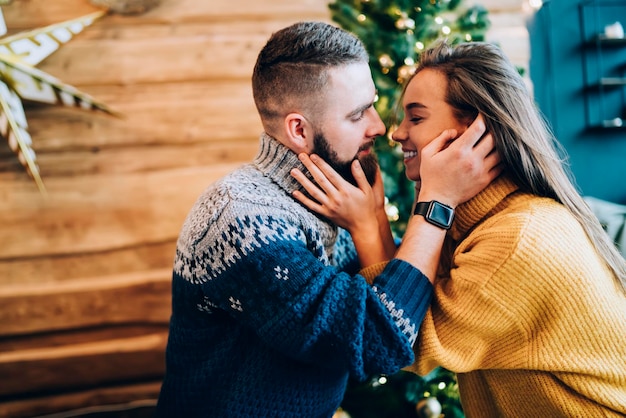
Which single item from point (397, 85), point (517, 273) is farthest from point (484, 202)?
point (397, 85)

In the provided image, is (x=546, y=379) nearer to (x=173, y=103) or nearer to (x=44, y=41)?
(x=173, y=103)

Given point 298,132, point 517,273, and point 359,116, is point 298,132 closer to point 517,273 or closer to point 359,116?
point 359,116

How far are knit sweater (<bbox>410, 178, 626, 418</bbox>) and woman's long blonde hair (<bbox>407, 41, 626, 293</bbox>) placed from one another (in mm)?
48

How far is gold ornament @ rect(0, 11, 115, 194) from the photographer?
6.37 ft

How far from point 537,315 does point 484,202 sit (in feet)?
0.95

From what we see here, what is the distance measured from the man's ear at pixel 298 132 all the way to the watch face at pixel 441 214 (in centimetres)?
37

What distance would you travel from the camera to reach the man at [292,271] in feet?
3.10

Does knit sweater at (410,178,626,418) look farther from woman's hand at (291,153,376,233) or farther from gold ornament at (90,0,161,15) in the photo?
gold ornament at (90,0,161,15)

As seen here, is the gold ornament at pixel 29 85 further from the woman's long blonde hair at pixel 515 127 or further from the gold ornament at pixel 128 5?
the woman's long blonde hair at pixel 515 127

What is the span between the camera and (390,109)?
180 cm

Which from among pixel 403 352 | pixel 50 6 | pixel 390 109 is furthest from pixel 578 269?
pixel 50 6

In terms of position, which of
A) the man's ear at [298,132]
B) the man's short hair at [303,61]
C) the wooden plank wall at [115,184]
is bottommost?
the wooden plank wall at [115,184]

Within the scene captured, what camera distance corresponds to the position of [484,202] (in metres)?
1.13

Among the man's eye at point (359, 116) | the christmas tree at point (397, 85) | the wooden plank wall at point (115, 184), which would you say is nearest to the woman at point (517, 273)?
the man's eye at point (359, 116)
